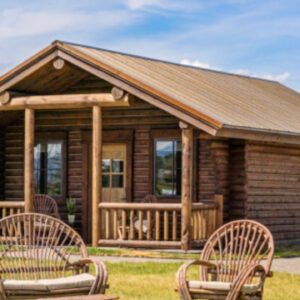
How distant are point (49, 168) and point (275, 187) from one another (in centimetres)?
528

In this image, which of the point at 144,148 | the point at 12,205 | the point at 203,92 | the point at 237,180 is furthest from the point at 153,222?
the point at 203,92

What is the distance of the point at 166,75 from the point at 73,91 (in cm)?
208

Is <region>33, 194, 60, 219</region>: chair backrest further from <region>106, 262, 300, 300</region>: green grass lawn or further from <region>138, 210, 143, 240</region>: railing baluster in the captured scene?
<region>106, 262, 300, 300</region>: green grass lawn

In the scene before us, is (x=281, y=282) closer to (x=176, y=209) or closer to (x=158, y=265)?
(x=158, y=265)

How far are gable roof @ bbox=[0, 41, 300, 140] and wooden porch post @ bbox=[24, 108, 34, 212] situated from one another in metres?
1.02

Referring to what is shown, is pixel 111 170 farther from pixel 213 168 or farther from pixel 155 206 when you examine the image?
pixel 155 206

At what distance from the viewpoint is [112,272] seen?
15344 mm

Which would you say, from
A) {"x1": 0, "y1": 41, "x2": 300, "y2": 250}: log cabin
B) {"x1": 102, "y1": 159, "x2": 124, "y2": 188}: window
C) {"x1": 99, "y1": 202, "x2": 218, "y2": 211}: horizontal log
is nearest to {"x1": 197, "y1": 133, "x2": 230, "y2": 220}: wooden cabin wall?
{"x1": 0, "y1": 41, "x2": 300, "y2": 250}: log cabin

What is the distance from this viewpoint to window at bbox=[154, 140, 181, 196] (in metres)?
21.6

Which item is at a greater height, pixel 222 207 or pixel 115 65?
pixel 115 65

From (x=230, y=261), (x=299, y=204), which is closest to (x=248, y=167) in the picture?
(x=299, y=204)

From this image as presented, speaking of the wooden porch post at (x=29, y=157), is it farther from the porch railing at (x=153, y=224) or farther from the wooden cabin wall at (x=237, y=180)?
the wooden cabin wall at (x=237, y=180)

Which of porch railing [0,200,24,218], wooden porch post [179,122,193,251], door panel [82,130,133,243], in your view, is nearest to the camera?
wooden porch post [179,122,193,251]

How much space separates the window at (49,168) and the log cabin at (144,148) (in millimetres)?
28
